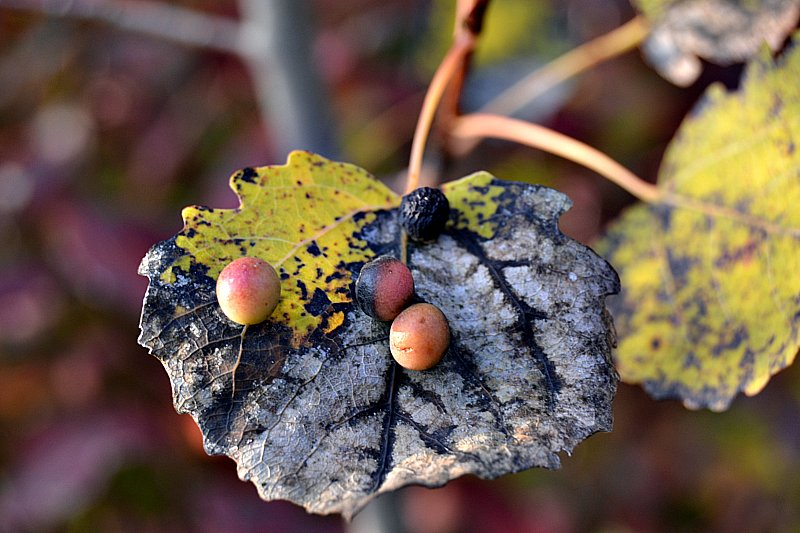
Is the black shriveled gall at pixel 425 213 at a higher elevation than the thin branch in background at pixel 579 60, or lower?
higher

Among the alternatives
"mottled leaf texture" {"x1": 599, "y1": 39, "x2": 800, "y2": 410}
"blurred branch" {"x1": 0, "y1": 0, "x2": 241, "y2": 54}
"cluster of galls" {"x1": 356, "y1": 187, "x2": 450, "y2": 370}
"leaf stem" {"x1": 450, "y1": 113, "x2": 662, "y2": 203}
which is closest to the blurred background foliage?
"blurred branch" {"x1": 0, "y1": 0, "x2": 241, "y2": 54}

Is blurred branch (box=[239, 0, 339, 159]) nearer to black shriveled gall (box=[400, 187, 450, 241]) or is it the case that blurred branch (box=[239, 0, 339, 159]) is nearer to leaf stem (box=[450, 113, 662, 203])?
leaf stem (box=[450, 113, 662, 203])

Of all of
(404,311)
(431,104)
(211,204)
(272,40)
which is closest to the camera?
(404,311)

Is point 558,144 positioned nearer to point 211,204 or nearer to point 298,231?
point 298,231

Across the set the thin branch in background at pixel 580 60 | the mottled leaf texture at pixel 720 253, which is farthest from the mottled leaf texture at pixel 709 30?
the mottled leaf texture at pixel 720 253

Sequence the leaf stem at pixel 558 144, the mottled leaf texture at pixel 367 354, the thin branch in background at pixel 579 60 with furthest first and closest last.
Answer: the thin branch in background at pixel 579 60 → the leaf stem at pixel 558 144 → the mottled leaf texture at pixel 367 354

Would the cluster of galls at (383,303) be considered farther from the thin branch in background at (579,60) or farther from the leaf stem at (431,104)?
the thin branch in background at (579,60)

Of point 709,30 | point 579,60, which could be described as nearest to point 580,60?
point 579,60

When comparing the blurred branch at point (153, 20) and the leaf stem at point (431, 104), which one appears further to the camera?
the blurred branch at point (153, 20)
